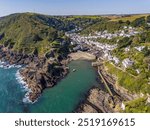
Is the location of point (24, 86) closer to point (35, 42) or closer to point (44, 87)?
point (44, 87)

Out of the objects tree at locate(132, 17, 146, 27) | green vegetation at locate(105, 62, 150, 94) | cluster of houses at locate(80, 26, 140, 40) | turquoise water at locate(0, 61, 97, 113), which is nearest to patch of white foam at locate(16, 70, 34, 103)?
turquoise water at locate(0, 61, 97, 113)

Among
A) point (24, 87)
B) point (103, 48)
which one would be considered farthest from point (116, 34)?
point (24, 87)

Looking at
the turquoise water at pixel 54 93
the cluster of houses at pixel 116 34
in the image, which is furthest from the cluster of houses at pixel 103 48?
the turquoise water at pixel 54 93

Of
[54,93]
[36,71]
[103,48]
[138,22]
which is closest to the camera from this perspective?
[54,93]

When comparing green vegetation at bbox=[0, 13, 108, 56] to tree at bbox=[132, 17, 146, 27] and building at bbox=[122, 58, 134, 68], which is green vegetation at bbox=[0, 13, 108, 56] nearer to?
building at bbox=[122, 58, 134, 68]

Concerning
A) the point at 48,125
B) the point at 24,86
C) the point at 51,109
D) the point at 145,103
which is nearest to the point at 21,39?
the point at 24,86

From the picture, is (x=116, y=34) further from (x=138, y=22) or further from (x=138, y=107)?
(x=138, y=107)
